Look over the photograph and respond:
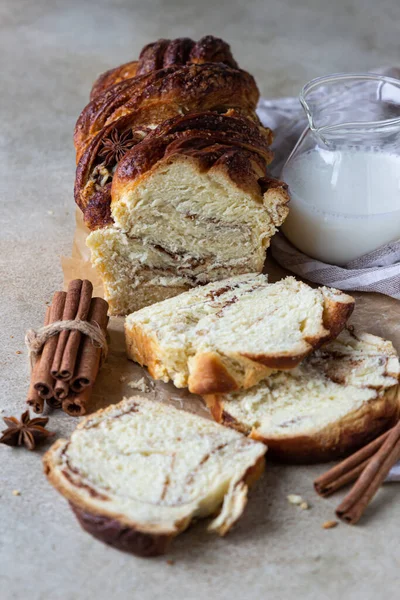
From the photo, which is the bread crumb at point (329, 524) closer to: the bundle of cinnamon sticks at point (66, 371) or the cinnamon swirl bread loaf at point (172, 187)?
the bundle of cinnamon sticks at point (66, 371)

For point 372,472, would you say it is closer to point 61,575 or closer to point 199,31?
point 61,575

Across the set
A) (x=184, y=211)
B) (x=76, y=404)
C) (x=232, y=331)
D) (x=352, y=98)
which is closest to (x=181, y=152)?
(x=184, y=211)

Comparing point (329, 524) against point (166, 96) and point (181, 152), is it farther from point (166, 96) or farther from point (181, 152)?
point (166, 96)

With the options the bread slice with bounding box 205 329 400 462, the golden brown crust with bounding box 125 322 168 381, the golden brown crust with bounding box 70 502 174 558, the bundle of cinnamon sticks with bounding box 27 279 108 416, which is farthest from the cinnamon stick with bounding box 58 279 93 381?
the golden brown crust with bounding box 70 502 174 558

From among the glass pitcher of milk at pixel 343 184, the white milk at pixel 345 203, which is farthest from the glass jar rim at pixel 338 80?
the white milk at pixel 345 203

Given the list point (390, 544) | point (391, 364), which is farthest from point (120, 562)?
point (391, 364)

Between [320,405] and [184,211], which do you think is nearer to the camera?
[320,405]
